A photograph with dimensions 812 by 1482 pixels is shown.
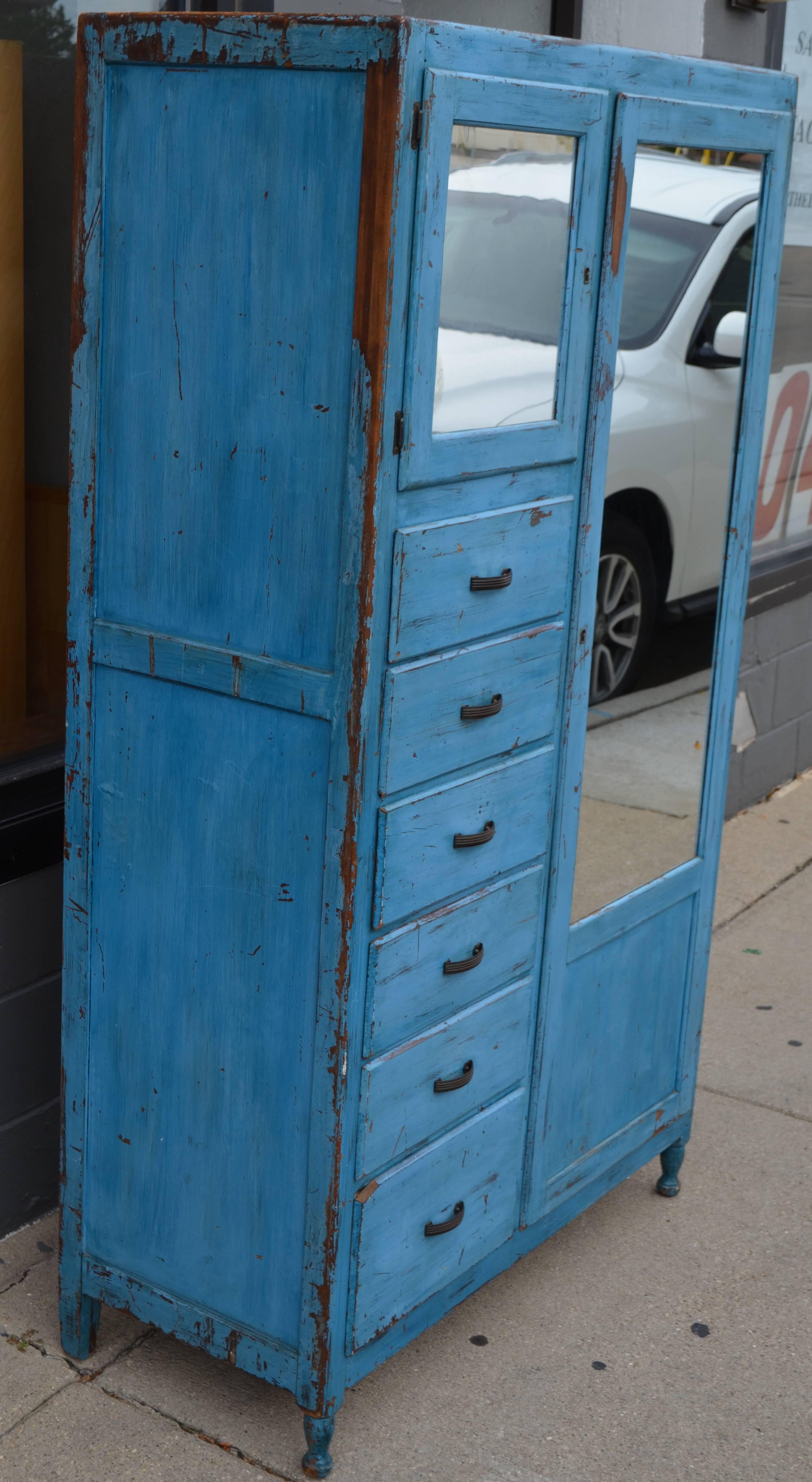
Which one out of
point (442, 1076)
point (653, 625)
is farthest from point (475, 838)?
point (653, 625)

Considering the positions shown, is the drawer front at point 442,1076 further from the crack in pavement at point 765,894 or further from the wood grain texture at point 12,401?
the crack in pavement at point 765,894

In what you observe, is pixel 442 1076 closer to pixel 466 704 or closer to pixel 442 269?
pixel 466 704

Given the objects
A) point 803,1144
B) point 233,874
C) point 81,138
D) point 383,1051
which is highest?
point 81,138

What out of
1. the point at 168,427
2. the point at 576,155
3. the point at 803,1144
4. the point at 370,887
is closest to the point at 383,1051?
the point at 370,887

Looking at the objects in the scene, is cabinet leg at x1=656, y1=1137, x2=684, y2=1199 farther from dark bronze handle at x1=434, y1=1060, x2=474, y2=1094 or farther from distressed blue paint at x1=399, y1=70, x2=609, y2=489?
distressed blue paint at x1=399, y1=70, x2=609, y2=489

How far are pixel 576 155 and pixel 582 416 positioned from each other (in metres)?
0.39

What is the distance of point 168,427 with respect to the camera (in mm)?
2254

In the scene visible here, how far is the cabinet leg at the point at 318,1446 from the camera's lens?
7.91ft

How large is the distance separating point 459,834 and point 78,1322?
1101 millimetres

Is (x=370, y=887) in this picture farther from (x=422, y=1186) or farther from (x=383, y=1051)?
(x=422, y=1186)

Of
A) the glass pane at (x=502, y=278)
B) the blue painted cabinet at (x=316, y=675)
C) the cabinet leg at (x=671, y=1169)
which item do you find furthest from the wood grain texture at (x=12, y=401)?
the cabinet leg at (x=671, y=1169)

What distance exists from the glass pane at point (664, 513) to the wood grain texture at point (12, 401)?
1135 millimetres

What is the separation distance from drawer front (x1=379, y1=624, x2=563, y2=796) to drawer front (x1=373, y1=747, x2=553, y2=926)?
39 millimetres

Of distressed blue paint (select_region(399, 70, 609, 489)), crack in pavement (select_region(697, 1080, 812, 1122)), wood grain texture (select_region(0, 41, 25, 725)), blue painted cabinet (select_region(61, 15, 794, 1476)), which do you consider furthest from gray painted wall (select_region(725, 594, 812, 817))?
distressed blue paint (select_region(399, 70, 609, 489))
